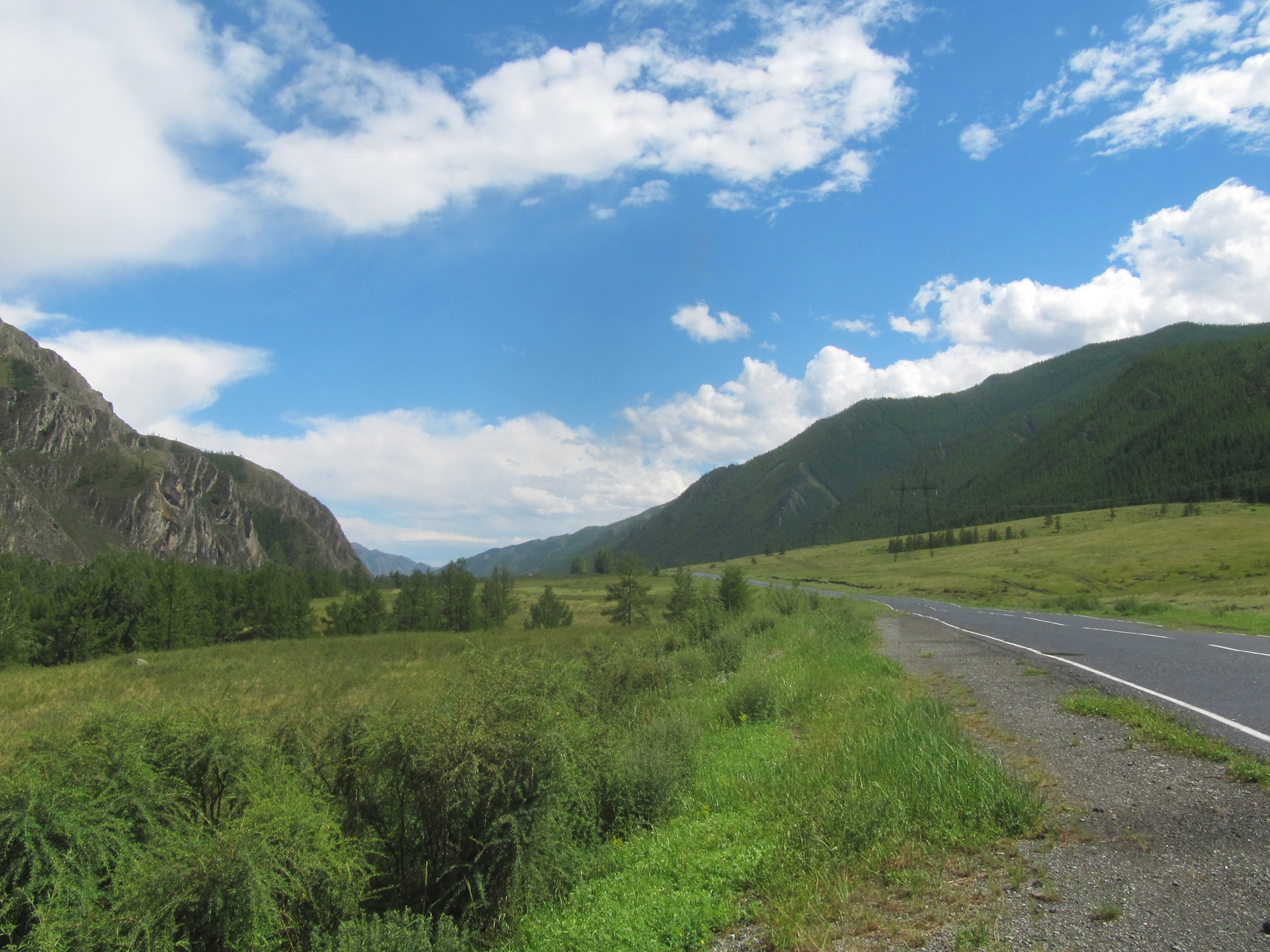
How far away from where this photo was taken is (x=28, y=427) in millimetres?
199500

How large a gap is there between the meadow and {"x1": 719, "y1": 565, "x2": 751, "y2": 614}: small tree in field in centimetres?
2899

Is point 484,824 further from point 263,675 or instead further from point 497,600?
point 497,600

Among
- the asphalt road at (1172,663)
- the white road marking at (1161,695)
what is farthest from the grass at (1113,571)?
the white road marking at (1161,695)

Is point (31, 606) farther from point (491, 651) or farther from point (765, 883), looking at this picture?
point (765, 883)

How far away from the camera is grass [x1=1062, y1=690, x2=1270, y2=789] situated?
6.12 m

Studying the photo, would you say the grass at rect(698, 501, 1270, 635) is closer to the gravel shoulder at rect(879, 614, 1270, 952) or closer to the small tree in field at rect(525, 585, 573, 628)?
the gravel shoulder at rect(879, 614, 1270, 952)

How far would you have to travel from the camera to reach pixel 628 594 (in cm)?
6581

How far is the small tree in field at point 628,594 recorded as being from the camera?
64938mm

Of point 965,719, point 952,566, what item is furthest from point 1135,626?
point 952,566

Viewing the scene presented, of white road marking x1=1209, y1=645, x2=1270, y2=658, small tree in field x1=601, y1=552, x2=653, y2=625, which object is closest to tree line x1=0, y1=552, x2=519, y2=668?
small tree in field x1=601, y1=552, x2=653, y2=625

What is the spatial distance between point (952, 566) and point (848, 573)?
18559mm

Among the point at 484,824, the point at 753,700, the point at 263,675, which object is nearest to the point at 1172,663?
the point at 753,700

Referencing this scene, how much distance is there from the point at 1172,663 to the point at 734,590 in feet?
95.3

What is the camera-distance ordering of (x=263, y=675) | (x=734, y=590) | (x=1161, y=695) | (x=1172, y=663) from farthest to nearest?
(x=734, y=590), (x=263, y=675), (x=1172, y=663), (x=1161, y=695)
